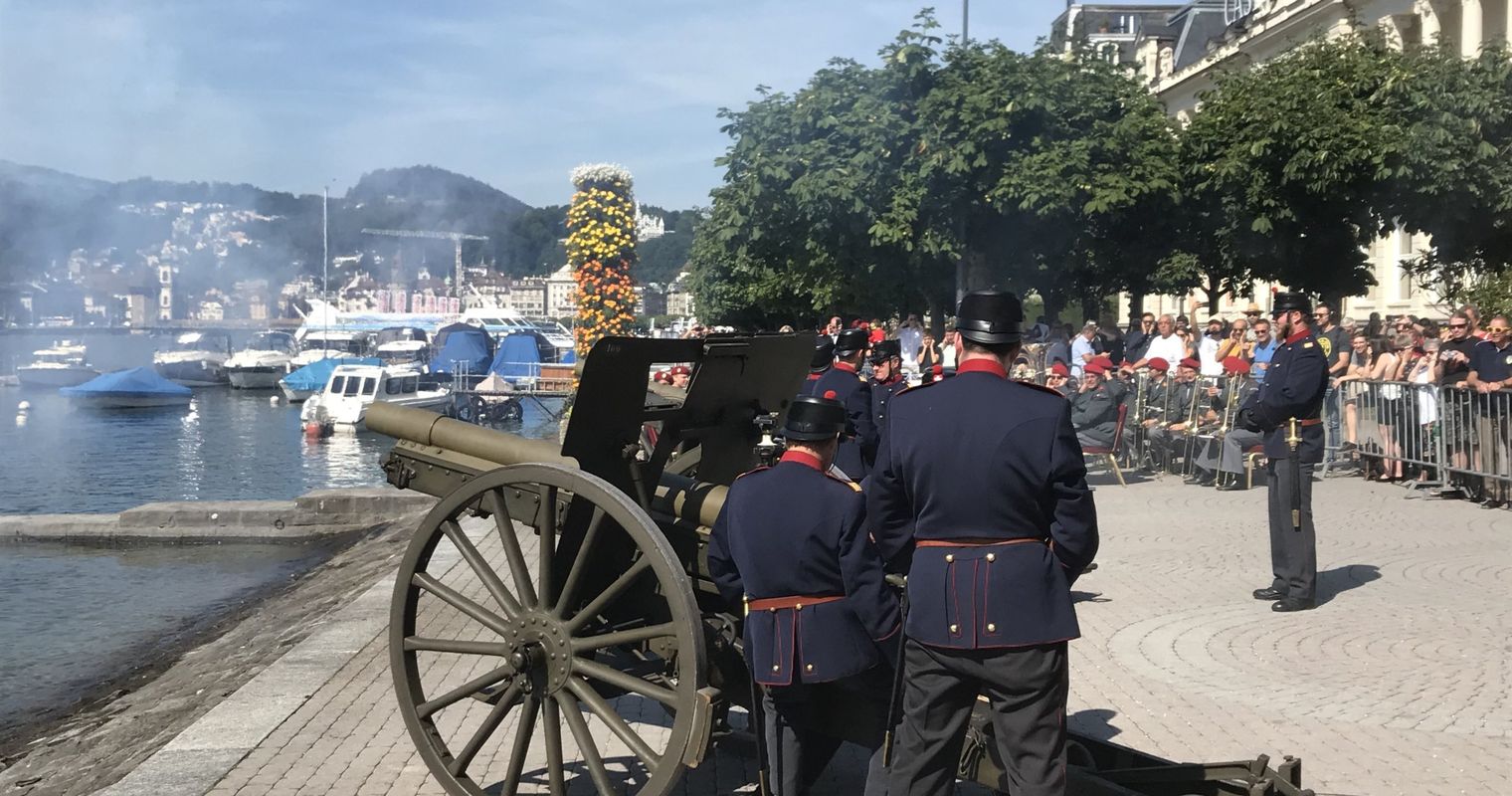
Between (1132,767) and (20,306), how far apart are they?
163ft

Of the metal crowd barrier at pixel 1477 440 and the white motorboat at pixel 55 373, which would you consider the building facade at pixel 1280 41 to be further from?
the white motorboat at pixel 55 373

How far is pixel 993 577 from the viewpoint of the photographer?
470 cm

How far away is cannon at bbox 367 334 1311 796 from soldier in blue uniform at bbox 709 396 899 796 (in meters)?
0.16

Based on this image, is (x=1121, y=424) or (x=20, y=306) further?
(x=20, y=306)

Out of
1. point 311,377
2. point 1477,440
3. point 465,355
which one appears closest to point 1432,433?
point 1477,440

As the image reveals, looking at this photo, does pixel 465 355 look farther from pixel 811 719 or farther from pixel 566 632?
pixel 811 719

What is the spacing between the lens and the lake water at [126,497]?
12336mm

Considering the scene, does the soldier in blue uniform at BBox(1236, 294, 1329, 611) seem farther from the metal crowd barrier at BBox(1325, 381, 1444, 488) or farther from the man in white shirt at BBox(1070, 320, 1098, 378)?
the man in white shirt at BBox(1070, 320, 1098, 378)

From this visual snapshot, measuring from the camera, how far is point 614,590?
5.50 m

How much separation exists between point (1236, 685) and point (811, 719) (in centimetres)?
337

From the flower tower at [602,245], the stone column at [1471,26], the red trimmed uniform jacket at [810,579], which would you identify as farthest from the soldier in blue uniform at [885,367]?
the stone column at [1471,26]

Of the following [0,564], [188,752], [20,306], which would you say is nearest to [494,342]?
[20,306]

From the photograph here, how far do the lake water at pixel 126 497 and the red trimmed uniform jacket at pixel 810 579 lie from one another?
261 inches

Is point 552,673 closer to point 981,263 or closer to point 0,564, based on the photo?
point 0,564
